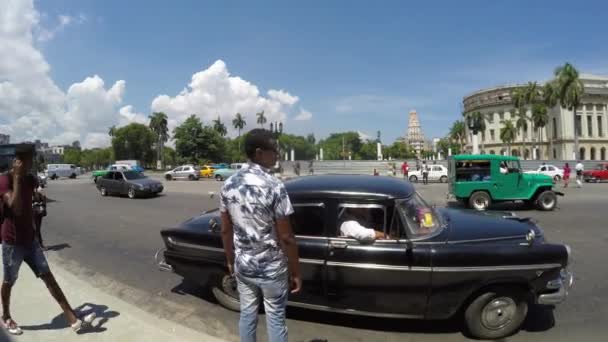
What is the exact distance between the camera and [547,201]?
504 inches

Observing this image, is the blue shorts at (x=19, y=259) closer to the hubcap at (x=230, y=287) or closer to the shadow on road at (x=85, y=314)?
the shadow on road at (x=85, y=314)

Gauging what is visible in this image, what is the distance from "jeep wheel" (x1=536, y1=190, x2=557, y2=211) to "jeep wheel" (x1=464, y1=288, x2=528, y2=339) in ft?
35.3

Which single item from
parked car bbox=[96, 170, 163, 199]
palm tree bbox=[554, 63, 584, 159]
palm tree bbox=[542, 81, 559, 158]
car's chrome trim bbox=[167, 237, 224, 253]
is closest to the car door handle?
car's chrome trim bbox=[167, 237, 224, 253]

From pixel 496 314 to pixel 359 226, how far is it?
1576mm

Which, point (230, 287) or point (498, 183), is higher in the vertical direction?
point (498, 183)

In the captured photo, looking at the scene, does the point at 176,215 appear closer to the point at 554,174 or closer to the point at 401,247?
the point at 401,247

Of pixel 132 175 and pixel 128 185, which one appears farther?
pixel 132 175

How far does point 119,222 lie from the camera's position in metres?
11.1

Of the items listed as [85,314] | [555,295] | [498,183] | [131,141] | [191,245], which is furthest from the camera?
[131,141]

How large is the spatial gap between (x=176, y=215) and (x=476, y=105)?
108109 millimetres

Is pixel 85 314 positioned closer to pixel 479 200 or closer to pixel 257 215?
pixel 257 215

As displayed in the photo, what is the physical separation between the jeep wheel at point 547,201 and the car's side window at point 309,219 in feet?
38.8

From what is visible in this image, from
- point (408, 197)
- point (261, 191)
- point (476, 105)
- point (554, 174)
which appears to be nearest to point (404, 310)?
point (408, 197)

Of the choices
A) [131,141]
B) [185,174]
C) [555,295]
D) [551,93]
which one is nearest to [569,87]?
[551,93]
